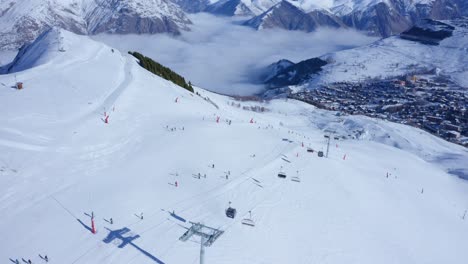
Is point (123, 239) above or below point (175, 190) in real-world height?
above

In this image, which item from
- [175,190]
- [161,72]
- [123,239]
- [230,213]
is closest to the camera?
[123,239]

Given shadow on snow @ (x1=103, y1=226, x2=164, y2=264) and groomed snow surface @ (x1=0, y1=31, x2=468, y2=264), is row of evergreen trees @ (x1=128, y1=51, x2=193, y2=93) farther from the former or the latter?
shadow on snow @ (x1=103, y1=226, x2=164, y2=264)

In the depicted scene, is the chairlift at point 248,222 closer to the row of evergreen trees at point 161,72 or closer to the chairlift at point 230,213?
the chairlift at point 230,213

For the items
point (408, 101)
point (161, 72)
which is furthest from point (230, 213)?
point (408, 101)

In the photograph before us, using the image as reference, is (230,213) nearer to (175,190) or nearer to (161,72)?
(175,190)

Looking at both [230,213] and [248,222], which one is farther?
[230,213]

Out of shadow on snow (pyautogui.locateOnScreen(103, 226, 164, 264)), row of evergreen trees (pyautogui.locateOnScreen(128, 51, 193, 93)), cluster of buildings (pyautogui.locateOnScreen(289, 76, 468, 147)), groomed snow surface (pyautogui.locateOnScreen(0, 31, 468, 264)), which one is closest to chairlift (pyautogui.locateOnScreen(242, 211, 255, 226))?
groomed snow surface (pyautogui.locateOnScreen(0, 31, 468, 264))

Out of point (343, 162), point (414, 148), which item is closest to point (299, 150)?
point (343, 162)

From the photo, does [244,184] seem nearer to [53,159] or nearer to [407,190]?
[53,159]
